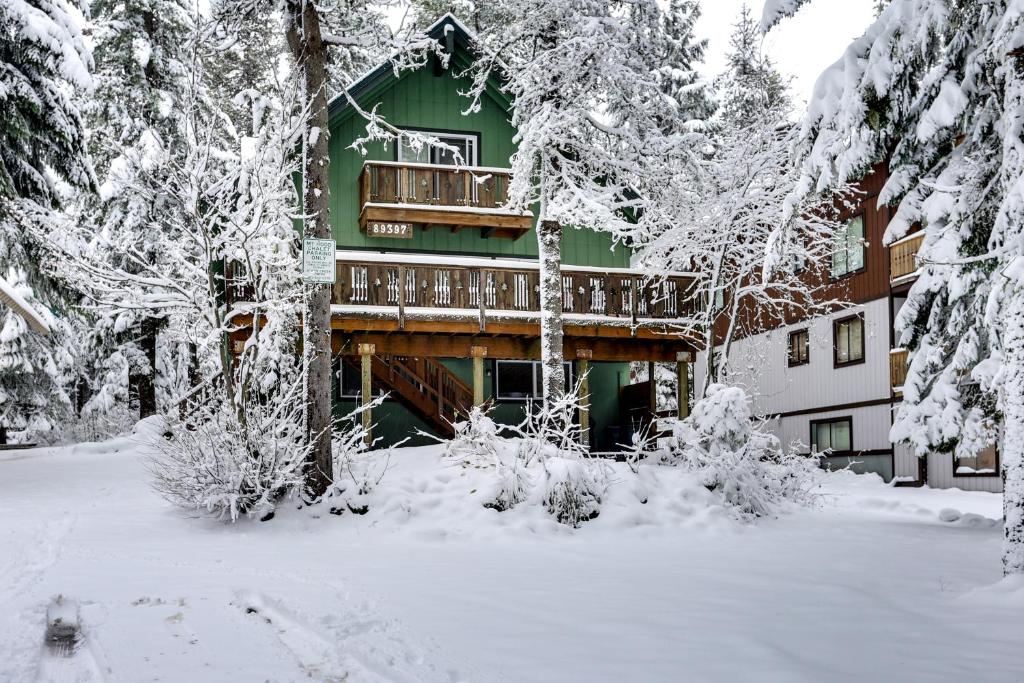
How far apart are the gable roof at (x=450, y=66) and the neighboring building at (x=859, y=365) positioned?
929cm

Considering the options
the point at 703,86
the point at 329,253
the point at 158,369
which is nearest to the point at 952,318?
the point at 329,253

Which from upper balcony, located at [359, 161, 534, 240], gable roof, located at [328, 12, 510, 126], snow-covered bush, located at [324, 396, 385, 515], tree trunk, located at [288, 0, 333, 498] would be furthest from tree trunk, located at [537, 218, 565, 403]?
gable roof, located at [328, 12, 510, 126]

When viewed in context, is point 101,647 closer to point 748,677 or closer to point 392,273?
point 748,677

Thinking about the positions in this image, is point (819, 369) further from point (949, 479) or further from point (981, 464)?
point (981, 464)

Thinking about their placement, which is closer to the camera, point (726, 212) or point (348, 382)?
point (726, 212)

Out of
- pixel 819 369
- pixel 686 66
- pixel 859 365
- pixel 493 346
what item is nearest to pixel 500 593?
pixel 493 346

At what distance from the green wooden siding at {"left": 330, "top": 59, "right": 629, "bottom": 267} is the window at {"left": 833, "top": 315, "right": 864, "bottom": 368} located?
6.41 m

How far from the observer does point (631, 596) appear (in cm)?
695

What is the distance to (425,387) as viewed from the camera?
811 inches

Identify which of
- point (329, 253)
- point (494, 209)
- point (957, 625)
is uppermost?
point (494, 209)

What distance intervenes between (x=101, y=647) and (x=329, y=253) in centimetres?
648

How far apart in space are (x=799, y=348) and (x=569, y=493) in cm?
1580

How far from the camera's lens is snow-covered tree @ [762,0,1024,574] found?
7090 mm

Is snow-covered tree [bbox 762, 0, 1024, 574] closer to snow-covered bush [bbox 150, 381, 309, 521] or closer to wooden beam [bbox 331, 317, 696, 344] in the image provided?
snow-covered bush [bbox 150, 381, 309, 521]
